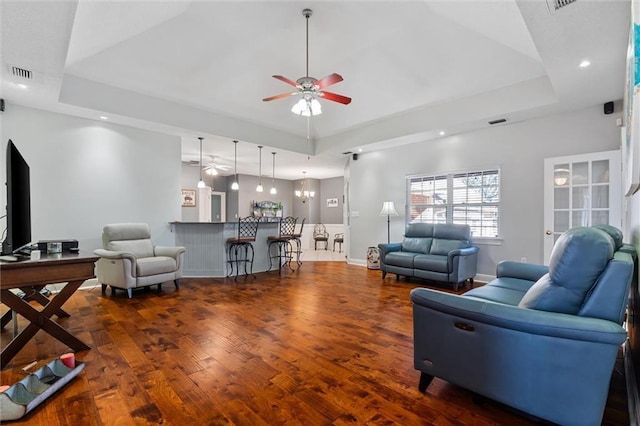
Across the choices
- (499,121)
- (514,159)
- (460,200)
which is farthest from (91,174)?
(514,159)

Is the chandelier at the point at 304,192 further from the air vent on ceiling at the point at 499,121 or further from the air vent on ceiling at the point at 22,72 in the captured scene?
the air vent on ceiling at the point at 22,72

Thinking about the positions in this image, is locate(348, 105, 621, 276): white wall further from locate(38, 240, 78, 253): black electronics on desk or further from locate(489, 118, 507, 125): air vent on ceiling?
locate(38, 240, 78, 253): black electronics on desk

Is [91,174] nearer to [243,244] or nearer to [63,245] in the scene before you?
[63,245]

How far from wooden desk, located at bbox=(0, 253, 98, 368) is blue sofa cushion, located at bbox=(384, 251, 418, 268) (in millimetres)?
4331

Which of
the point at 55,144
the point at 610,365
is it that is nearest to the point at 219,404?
the point at 610,365

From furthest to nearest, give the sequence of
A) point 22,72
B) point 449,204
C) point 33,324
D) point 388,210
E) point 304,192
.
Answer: point 304,192, point 388,210, point 449,204, point 22,72, point 33,324

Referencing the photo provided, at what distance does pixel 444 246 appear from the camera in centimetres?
518

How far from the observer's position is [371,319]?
331cm

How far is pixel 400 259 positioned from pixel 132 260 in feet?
13.8

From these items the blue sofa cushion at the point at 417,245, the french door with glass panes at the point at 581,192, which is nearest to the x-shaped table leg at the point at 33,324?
the blue sofa cushion at the point at 417,245

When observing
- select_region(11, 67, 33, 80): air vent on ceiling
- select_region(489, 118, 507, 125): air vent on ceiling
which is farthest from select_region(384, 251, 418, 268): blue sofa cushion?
select_region(11, 67, 33, 80): air vent on ceiling

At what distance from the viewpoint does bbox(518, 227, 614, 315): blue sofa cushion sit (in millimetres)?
1474

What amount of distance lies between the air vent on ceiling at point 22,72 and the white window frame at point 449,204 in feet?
19.6

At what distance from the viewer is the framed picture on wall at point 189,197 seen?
29.8 ft
